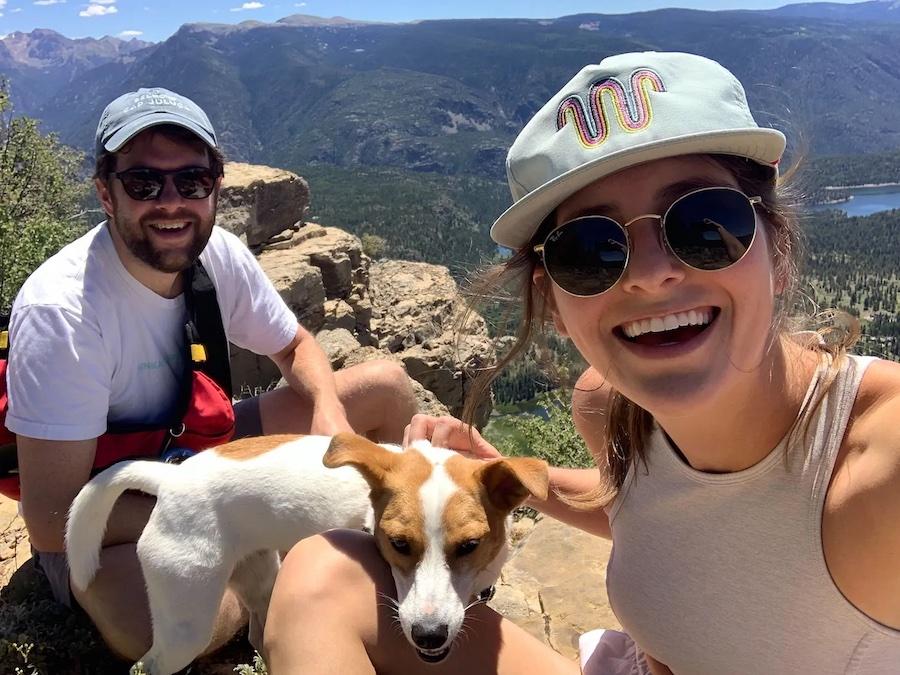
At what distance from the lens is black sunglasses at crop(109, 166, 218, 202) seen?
11.0ft

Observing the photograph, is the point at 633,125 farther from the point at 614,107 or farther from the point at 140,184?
the point at 140,184

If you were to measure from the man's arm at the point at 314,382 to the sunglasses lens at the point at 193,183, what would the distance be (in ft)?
4.05

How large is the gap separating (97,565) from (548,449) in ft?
17.1

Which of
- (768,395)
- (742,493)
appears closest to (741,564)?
(742,493)

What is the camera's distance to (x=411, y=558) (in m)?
2.44

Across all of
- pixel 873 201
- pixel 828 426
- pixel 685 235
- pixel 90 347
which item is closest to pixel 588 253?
pixel 685 235

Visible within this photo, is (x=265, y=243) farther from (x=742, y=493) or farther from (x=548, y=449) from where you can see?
(x=742, y=493)

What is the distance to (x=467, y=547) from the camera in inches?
99.8

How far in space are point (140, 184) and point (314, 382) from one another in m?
1.48

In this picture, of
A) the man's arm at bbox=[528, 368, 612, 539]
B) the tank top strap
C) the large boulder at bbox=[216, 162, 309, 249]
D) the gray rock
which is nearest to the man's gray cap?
the man's arm at bbox=[528, 368, 612, 539]

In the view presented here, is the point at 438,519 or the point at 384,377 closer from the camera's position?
the point at 438,519

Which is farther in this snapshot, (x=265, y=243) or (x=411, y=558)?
(x=265, y=243)

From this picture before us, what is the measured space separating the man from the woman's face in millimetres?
2373

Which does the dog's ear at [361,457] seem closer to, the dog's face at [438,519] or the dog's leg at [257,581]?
the dog's face at [438,519]
